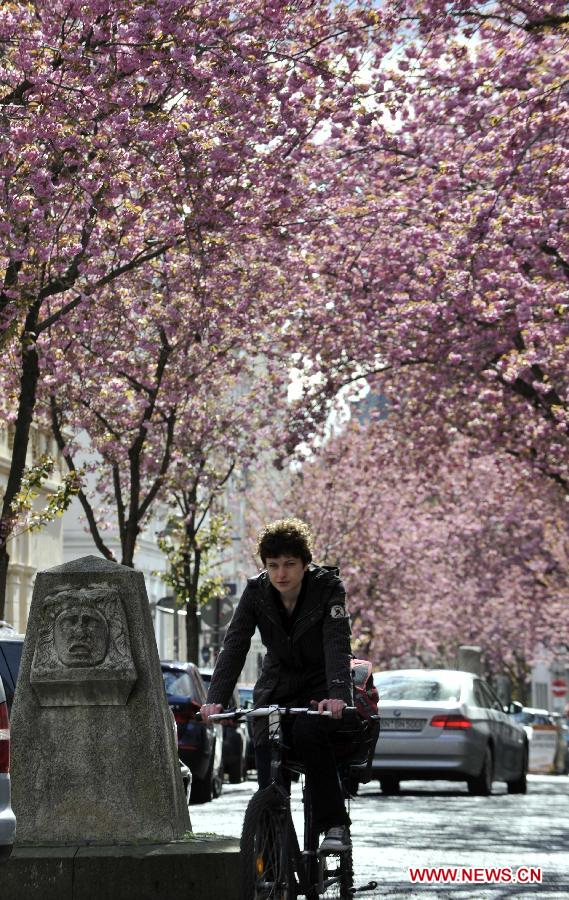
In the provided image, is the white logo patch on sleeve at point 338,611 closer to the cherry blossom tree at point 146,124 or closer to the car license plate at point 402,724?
the cherry blossom tree at point 146,124

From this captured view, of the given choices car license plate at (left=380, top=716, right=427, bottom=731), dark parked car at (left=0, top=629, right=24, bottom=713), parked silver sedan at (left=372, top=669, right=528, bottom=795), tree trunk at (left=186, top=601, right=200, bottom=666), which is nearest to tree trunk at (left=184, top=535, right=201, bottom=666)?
tree trunk at (left=186, top=601, right=200, bottom=666)

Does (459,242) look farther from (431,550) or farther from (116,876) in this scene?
(431,550)

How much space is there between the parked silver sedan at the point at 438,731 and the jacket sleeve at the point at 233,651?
46.1 ft

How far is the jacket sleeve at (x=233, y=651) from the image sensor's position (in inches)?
327

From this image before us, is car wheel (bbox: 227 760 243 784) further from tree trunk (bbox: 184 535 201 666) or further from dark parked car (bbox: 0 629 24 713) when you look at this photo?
dark parked car (bbox: 0 629 24 713)

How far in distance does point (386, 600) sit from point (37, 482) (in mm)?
47191

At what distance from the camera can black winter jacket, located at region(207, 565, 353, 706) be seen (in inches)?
→ 323

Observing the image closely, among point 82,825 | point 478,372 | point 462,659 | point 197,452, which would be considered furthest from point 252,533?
point 82,825

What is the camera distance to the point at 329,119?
19500 mm

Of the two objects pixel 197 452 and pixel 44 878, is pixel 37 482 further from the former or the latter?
pixel 44 878

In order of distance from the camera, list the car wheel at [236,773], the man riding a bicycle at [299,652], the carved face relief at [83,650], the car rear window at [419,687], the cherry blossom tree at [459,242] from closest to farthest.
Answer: the man riding a bicycle at [299,652], the carved face relief at [83,650], the cherry blossom tree at [459,242], the car rear window at [419,687], the car wheel at [236,773]

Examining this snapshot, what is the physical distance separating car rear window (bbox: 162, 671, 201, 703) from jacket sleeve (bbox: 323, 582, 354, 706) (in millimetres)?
12596

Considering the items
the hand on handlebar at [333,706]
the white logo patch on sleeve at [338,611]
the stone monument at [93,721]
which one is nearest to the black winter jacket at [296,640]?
the white logo patch on sleeve at [338,611]

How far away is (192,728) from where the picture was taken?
21.0 m
